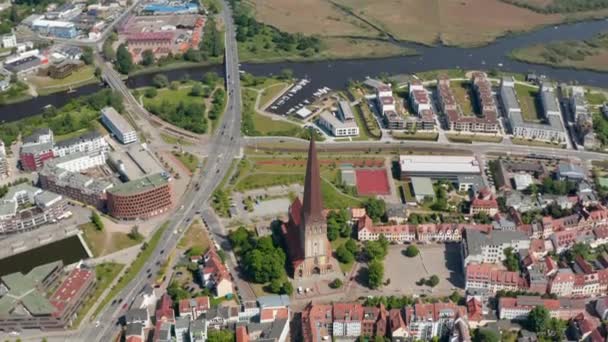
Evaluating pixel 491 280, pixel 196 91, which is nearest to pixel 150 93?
pixel 196 91

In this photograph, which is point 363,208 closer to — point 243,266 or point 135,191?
point 243,266

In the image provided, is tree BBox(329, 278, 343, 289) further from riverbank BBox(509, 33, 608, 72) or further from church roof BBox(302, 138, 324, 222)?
riverbank BBox(509, 33, 608, 72)

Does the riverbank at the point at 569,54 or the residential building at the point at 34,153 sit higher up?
the riverbank at the point at 569,54

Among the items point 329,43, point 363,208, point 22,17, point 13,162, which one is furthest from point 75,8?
point 363,208

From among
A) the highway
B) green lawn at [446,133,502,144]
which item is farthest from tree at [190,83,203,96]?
green lawn at [446,133,502,144]

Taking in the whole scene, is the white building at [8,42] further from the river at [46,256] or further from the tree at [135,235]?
the tree at [135,235]

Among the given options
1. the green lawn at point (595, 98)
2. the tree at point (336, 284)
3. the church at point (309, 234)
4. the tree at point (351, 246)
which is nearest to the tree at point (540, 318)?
the tree at point (336, 284)
